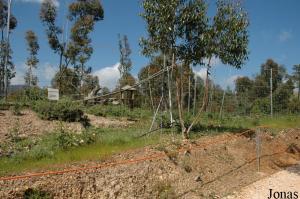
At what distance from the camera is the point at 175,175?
870cm

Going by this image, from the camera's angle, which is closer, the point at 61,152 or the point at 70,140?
the point at 61,152

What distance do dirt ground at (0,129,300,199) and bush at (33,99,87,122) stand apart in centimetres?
500

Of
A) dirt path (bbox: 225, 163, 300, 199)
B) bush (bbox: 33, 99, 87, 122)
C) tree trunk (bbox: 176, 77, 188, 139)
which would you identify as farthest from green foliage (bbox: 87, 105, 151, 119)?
dirt path (bbox: 225, 163, 300, 199)

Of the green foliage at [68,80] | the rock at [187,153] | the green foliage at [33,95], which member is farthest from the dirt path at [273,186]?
the green foliage at [68,80]

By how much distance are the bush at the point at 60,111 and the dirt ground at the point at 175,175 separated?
4998 mm

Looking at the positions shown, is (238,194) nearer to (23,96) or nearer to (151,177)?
(151,177)

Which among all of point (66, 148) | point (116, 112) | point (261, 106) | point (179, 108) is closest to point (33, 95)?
point (116, 112)

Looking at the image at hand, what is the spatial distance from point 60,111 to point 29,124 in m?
1.38

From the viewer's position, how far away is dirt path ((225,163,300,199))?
27.9ft

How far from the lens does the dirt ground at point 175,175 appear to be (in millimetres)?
7062

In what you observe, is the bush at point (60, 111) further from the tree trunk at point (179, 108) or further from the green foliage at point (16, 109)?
the tree trunk at point (179, 108)

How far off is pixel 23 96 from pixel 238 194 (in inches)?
518

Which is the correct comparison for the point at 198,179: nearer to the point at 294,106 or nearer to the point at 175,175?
the point at 175,175

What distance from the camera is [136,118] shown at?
57.4ft
